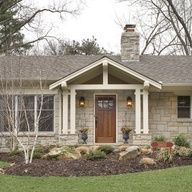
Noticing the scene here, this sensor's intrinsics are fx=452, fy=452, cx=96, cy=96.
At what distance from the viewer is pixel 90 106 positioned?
18.4 m

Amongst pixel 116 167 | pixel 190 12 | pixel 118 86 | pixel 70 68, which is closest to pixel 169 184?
pixel 116 167

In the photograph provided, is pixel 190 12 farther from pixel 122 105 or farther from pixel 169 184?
pixel 169 184

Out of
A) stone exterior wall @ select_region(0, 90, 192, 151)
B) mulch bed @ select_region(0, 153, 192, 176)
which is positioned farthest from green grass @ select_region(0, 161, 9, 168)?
stone exterior wall @ select_region(0, 90, 192, 151)

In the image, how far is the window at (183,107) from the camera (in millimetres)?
18594

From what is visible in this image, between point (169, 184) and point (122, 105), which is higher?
point (122, 105)

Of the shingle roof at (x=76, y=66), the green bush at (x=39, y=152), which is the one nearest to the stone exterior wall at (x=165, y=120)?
the shingle roof at (x=76, y=66)

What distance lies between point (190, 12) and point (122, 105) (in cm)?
1902

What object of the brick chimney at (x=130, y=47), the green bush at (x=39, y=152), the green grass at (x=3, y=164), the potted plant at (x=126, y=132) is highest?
the brick chimney at (x=130, y=47)

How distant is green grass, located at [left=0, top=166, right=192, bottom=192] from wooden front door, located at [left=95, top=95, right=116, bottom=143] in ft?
24.9

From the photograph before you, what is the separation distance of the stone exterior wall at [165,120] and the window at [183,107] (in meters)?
0.27

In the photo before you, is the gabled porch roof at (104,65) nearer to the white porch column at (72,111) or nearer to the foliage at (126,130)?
the white porch column at (72,111)

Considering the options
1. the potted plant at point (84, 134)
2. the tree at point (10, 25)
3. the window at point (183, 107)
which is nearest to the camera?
the potted plant at point (84, 134)

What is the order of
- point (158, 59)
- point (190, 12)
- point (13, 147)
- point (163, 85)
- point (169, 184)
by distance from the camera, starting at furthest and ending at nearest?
1. point (190, 12)
2. point (158, 59)
3. point (163, 85)
4. point (13, 147)
5. point (169, 184)

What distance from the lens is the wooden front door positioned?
725 inches
